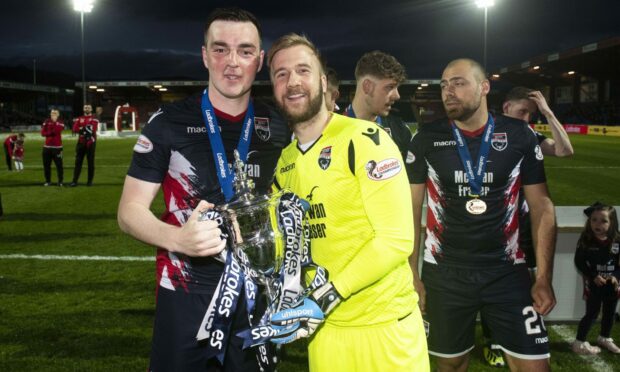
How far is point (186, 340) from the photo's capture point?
225 cm

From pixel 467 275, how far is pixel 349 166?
4.35 feet

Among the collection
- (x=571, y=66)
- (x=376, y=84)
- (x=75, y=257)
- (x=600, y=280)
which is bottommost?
(x=75, y=257)

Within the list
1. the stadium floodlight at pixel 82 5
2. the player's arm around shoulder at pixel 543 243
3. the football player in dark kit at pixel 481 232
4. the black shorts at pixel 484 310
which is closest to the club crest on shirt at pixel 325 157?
the football player in dark kit at pixel 481 232

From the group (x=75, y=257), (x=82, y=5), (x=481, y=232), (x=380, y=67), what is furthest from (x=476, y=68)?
(x=82, y=5)

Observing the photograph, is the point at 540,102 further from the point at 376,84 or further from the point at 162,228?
the point at 162,228

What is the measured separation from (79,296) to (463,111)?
442cm

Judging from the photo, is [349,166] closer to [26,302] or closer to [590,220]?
[590,220]

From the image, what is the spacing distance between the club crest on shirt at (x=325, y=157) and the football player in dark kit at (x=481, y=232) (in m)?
1.24

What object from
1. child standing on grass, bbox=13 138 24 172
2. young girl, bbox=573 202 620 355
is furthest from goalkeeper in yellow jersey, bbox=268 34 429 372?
child standing on grass, bbox=13 138 24 172

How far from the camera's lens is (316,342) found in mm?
2250

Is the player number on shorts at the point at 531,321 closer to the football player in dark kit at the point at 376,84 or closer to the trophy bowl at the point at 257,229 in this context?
the trophy bowl at the point at 257,229

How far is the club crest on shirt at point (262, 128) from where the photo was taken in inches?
96.3

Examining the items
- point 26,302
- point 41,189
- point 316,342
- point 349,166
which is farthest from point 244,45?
point 41,189

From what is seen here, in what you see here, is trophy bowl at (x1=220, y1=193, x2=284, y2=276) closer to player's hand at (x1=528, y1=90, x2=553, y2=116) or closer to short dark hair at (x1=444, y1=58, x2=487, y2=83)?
short dark hair at (x1=444, y1=58, x2=487, y2=83)
